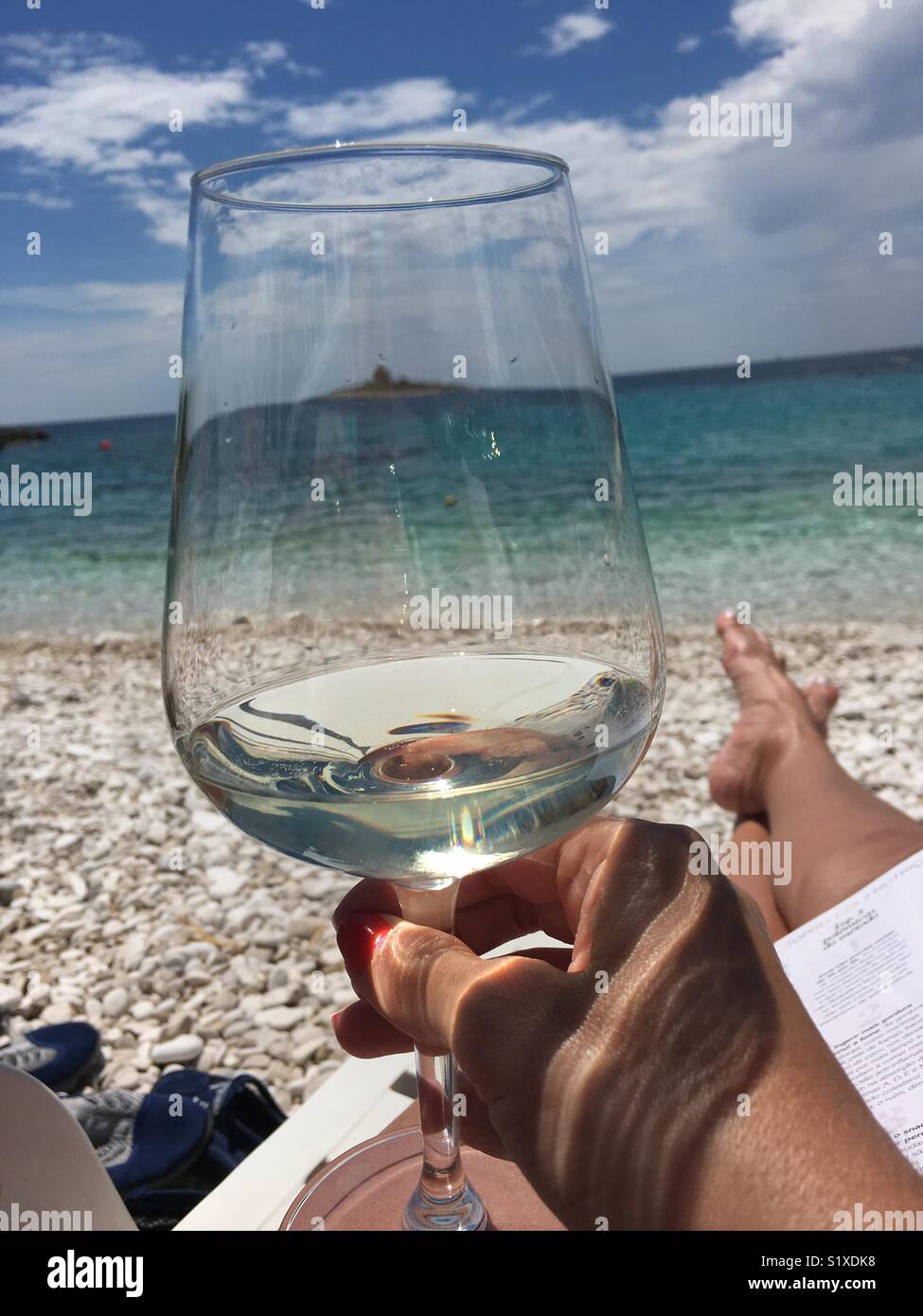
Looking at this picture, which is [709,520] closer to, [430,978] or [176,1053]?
[176,1053]

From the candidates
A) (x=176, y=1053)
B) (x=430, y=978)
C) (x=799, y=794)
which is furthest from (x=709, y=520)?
(x=430, y=978)

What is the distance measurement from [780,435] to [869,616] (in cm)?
1896

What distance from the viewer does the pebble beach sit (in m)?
3.19

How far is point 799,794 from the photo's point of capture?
282cm

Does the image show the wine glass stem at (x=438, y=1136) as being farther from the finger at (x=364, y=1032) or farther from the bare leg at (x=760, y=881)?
the bare leg at (x=760, y=881)

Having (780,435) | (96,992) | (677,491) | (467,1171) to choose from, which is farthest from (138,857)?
(780,435)

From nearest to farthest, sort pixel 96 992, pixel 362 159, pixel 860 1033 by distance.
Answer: pixel 362 159, pixel 860 1033, pixel 96 992

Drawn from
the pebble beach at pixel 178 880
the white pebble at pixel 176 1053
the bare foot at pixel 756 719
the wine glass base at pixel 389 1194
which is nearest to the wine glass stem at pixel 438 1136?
the wine glass base at pixel 389 1194

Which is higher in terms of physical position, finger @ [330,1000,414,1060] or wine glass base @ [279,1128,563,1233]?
finger @ [330,1000,414,1060]

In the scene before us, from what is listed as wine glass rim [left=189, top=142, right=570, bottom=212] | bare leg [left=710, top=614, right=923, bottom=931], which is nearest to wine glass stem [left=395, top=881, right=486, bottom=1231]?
wine glass rim [left=189, top=142, right=570, bottom=212]

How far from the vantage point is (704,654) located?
7.29m

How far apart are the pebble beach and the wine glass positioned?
2.34 m

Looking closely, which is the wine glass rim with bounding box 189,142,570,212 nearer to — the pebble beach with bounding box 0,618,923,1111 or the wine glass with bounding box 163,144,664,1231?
the wine glass with bounding box 163,144,664,1231
